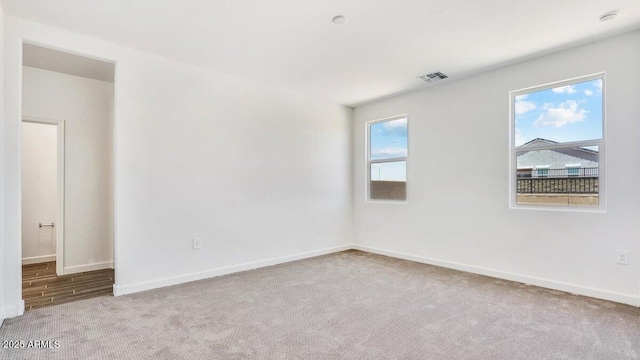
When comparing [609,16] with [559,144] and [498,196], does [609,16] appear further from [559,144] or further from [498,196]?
[498,196]

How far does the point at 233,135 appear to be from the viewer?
13.0 ft

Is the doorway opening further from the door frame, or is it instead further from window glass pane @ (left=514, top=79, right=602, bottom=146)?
window glass pane @ (left=514, top=79, right=602, bottom=146)

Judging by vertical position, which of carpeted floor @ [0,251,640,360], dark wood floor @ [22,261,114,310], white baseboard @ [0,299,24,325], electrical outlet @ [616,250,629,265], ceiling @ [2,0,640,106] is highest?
ceiling @ [2,0,640,106]

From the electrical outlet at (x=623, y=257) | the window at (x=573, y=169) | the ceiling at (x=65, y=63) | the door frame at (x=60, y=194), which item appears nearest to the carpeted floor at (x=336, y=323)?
the electrical outlet at (x=623, y=257)

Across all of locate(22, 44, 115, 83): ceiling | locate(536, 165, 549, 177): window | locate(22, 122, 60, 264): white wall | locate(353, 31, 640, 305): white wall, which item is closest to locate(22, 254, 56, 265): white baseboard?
locate(22, 122, 60, 264): white wall

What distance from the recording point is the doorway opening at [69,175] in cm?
363

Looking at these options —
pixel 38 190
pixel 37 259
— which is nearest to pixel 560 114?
pixel 38 190

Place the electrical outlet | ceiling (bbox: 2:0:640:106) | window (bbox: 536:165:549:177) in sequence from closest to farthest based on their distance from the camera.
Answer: ceiling (bbox: 2:0:640:106)
the electrical outlet
window (bbox: 536:165:549:177)

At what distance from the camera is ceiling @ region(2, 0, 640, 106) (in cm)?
243

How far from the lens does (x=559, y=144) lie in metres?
3.32

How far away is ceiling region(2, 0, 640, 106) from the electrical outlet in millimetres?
2003

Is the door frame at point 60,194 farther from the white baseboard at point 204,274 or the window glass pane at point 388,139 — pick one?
the window glass pane at point 388,139

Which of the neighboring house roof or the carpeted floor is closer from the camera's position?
the carpeted floor

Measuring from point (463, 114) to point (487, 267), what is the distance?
1.91m
